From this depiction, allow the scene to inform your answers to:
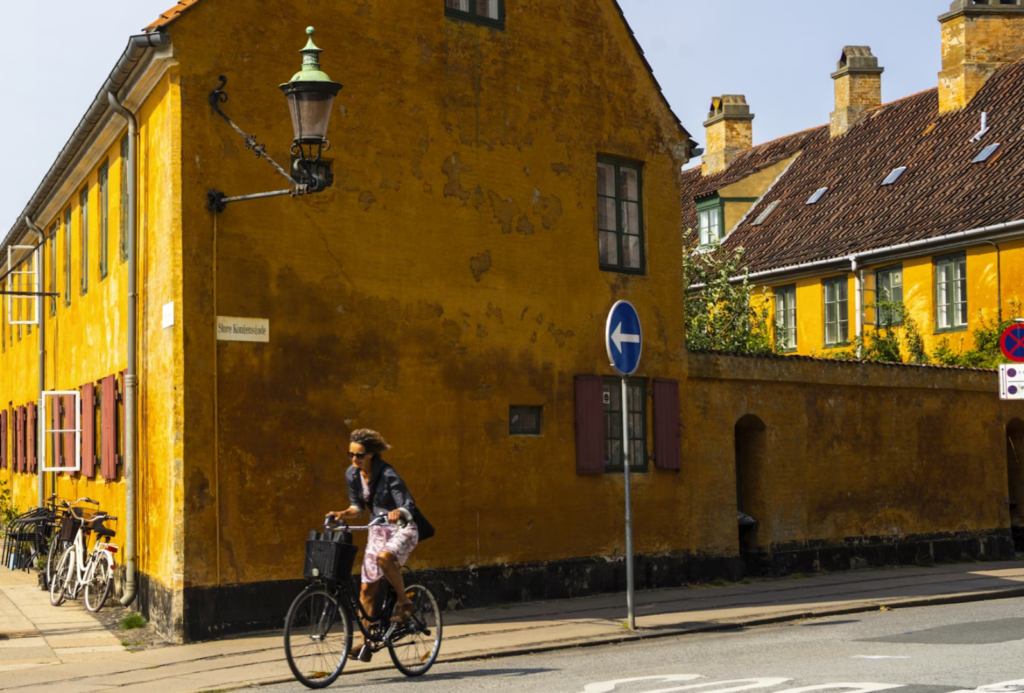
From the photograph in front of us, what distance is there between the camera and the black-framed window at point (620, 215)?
16.2 metres

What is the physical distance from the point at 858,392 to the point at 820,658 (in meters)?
8.89

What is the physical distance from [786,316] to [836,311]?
6.16 ft

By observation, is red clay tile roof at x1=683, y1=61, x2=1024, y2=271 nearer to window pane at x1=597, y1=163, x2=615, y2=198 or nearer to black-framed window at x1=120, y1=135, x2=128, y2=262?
window pane at x1=597, y1=163, x2=615, y2=198

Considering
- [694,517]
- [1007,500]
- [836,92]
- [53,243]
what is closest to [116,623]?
[694,517]

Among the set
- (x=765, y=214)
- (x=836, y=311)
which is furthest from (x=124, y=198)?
(x=765, y=214)

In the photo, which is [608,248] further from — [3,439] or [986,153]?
[3,439]

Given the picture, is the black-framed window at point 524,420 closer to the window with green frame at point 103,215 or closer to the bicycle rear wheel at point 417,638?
the bicycle rear wheel at point 417,638

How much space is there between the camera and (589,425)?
1545 centimetres

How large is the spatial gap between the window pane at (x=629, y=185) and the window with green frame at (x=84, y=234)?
23.4 ft

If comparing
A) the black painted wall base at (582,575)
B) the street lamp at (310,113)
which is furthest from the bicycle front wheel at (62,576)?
the street lamp at (310,113)

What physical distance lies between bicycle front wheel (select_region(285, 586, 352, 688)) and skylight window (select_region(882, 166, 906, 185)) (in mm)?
24456

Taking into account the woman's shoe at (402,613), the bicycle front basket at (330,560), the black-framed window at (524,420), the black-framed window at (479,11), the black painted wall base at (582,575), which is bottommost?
the black painted wall base at (582,575)

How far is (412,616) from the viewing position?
10000mm

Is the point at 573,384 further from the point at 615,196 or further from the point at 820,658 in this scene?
the point at 820,658
